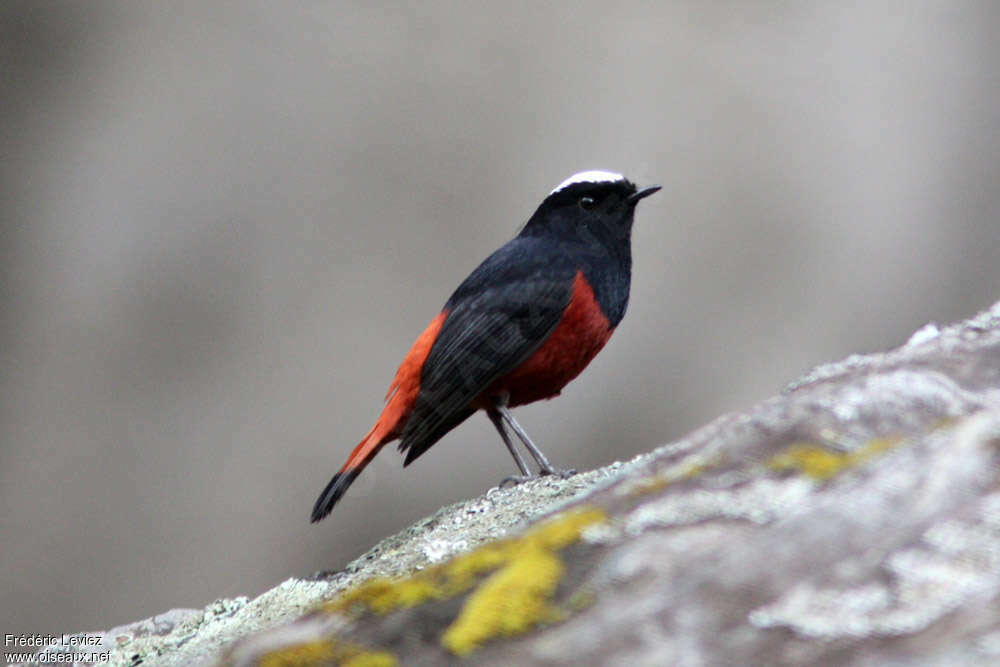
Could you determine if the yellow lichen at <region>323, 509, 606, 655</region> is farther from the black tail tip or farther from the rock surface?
the black tail tip

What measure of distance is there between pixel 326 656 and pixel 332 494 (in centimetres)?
247

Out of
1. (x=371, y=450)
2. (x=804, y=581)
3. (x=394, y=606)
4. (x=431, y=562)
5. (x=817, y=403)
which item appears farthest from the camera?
(x=371, y=450)

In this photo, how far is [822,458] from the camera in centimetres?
188

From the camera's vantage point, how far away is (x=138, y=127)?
945 centimetres

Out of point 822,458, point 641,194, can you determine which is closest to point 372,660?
point 822,458

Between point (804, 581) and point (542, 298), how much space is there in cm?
302

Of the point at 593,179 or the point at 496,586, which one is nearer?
the point at 496,586

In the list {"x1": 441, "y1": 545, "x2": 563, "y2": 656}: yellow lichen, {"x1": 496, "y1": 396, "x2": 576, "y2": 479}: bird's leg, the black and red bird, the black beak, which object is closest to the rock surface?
{"x1": 441, "y1": 545, "x2": 563, "y2": 656}: yellow lichen

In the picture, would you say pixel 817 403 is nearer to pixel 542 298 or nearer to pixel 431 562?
pixel 431 562

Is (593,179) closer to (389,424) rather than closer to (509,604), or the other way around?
(389,424)

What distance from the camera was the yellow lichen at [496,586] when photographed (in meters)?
1.73

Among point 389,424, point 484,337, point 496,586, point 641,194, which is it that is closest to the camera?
point 496,586

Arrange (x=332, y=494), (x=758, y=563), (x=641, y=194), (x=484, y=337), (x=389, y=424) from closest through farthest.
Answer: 1. (x=758, y=563)
2. (x=332, y=494)
3. (x=389, y=424)
4. (x=484, y=337)
5. (x=641, y=194)

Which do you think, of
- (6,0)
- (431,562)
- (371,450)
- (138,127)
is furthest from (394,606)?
(6,0)
